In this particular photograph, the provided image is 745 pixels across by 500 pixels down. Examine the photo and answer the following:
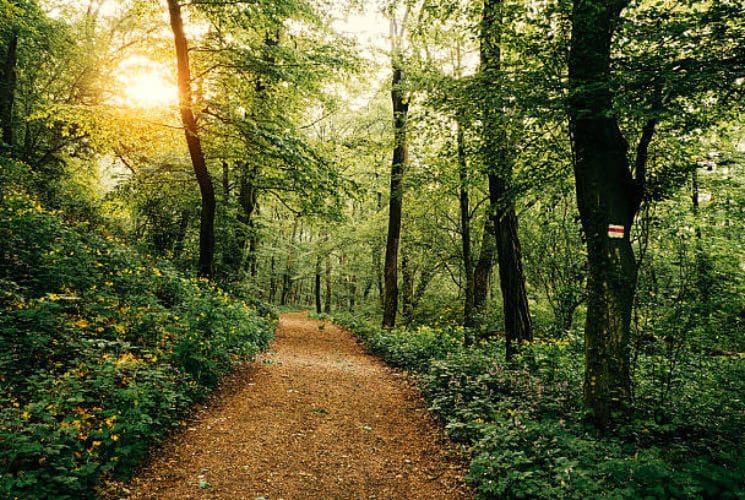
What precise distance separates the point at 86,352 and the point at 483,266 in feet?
36.7

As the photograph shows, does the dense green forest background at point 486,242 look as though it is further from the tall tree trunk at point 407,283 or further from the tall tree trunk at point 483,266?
the tall tree trunk at point 407,283

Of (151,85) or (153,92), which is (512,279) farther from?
(151,85)

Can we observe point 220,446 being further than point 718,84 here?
Yes

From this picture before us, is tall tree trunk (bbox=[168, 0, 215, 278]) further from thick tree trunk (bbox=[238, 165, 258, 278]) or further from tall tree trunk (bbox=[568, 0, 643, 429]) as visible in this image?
tall tree trunk (bbox=[568, 0, 643, 429])

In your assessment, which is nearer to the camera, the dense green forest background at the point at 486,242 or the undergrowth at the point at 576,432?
the undergrowth at the point at 576,432

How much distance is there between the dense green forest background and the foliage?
34 mm

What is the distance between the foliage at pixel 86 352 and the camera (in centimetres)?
358

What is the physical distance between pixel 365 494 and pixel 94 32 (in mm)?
19596

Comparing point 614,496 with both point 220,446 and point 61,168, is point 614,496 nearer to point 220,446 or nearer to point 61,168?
point 220,446

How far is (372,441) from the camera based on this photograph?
6086 millimetres

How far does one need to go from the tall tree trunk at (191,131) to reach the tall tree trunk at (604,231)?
8.41 metres

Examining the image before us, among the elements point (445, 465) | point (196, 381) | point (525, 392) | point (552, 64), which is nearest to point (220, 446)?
point (196, 381)

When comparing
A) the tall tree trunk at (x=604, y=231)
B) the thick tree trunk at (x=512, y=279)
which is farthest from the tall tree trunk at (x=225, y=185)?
the tall tree trunk at (x=604, y=231)

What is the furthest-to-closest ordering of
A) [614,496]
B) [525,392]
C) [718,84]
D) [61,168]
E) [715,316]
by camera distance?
[61,168] → [525,392] → [715,316] → [718,84] → [614,496]
